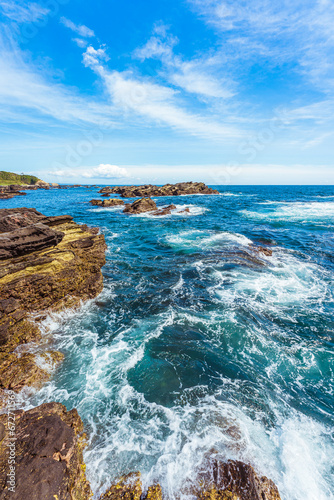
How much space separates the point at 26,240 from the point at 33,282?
9.65 ft

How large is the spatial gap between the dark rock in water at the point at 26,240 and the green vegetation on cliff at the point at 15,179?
6018 inches

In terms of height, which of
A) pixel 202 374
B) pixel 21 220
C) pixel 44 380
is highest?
pixel 21 220

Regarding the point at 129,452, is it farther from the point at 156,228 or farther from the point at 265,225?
the point at 265,225

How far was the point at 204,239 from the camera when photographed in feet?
81.7

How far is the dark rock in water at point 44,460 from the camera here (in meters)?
3.65

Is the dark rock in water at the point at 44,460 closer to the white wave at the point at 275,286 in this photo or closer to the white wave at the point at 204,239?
the white wave at the point at 275,286

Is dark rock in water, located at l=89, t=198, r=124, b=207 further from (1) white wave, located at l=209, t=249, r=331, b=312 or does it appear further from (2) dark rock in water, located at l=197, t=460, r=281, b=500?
(2) dark rock in water, located at l=197, t=460, r=281, b=500

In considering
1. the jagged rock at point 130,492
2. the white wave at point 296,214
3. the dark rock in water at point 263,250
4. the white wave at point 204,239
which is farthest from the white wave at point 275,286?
the white wave at point 296,214

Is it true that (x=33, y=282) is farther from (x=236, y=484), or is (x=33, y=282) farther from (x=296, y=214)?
(x=296, y=214)

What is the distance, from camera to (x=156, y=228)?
102 ft

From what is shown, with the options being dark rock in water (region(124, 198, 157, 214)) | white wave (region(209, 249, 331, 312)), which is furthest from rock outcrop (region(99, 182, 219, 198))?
white wave (region(209, 249, 331, 312))

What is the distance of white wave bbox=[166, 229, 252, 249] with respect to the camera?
894 inches

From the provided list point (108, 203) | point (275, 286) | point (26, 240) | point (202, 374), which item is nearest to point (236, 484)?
point (202, 374)

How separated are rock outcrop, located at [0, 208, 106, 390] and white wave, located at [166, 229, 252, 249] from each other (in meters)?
10.4
